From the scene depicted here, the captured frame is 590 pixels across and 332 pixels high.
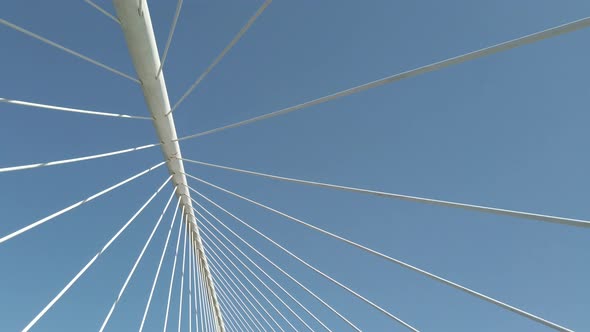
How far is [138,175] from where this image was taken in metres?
2.94

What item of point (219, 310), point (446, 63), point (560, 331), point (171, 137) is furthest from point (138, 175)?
point (219, 310)

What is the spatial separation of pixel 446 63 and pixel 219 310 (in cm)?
695

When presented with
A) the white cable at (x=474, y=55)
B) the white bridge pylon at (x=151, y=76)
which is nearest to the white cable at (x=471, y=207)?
the white cable at (x=474, y=55)

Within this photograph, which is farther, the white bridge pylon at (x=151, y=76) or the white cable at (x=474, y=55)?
the white bridge pylon at (x=151, y=76)

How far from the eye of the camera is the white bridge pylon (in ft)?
6.97

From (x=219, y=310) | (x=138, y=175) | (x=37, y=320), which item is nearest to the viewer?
(x=37, y=320)

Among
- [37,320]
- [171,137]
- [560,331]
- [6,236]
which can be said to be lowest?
[560,331]

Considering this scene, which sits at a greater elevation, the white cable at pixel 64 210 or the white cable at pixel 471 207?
the white cable at pixel 64 210

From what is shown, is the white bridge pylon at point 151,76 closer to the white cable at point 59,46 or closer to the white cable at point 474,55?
the white cable at point 59,46

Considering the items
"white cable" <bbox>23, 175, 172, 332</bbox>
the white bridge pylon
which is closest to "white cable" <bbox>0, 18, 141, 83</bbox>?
the white bridge pylon

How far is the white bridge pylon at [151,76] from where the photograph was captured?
2.12 m

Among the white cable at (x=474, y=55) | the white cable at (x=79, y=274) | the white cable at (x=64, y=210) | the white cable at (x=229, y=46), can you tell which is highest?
the white cable at (x=229, y=46)

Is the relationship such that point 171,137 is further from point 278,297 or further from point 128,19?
point 278,297

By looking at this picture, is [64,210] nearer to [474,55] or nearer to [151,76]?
[151,76]
